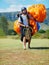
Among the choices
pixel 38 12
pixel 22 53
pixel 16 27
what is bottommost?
pixel 22 53

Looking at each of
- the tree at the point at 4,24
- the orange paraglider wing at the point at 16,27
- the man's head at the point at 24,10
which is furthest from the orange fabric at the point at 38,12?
the tree at the point at 4,24

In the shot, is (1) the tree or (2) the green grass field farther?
(1) the tree

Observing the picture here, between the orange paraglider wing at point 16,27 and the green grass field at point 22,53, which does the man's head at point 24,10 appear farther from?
the green grass field at point 22,53

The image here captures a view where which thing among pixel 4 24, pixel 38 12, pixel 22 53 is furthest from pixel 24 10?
pixel 22 53

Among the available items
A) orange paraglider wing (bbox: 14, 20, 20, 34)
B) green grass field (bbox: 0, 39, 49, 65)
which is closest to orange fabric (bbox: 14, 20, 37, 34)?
orange paraglider wing (bbox: 14, 20, 20, 34)

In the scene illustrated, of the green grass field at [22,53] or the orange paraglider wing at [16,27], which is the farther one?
the orange paraglider wing at [16,27]

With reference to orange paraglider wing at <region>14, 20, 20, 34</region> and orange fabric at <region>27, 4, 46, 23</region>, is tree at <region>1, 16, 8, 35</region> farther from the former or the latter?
orange fabric at <region>27, 4, 46, 23</region>

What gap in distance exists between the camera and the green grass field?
2.30 metres

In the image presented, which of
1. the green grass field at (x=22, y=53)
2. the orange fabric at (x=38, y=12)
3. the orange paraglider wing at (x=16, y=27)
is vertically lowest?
the green grass field at (x=22, y=53)

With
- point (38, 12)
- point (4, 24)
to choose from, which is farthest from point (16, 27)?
point (38, 12)

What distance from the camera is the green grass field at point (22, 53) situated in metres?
2.30

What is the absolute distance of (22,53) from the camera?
239 centimetres

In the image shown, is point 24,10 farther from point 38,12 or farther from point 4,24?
point 4,24

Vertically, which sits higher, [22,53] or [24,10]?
[24,10]
